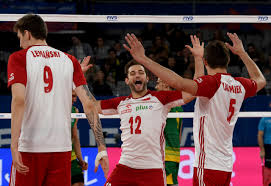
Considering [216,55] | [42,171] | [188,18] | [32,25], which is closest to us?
[42,171]

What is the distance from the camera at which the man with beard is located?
5.05 meters

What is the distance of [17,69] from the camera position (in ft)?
12.2

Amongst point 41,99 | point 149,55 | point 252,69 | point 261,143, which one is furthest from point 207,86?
point 149,55

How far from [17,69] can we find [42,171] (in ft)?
2.75

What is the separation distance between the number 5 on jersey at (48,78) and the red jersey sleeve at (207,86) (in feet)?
4.29

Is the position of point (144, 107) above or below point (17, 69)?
below

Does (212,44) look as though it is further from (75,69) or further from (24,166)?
(24,166)

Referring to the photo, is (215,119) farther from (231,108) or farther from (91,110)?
(91,110)

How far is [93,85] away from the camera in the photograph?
9758mm

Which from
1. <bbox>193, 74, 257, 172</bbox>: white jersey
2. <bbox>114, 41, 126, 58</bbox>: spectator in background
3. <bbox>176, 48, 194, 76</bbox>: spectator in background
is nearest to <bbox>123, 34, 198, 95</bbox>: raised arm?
<bbox>193, 74, 257, 172</bbox>: white jersey

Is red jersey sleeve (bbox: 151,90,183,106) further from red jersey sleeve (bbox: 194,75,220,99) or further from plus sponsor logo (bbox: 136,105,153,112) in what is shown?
red jersey sleeve (bbox: 194,75,220,99)

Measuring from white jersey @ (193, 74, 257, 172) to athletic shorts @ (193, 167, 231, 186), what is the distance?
0.12 ft
